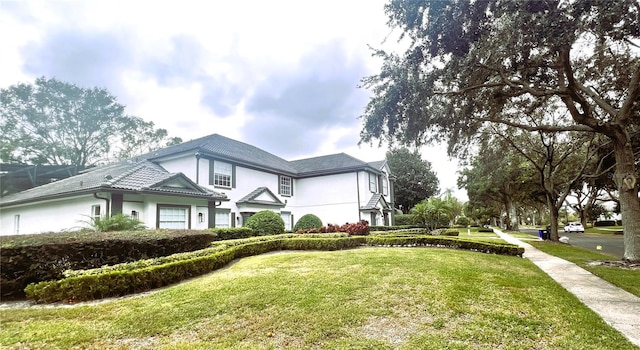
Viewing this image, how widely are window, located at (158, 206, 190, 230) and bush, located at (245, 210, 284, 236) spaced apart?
3337 millimetres

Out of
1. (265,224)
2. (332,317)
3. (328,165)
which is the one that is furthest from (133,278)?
(328,165)

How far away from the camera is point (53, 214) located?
1532cm

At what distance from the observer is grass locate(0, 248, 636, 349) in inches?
172

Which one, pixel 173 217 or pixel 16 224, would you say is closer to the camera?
pixel 173 217

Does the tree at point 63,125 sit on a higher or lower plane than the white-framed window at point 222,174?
higher

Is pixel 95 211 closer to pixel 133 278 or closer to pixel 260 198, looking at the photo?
pixel 133 278

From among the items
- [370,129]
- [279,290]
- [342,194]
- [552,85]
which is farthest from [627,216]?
[342,194]

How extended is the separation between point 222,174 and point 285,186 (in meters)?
7.59

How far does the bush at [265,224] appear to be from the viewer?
17.4 m

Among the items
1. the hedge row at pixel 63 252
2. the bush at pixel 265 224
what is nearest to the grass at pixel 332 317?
the hedge row at pixel 63 252

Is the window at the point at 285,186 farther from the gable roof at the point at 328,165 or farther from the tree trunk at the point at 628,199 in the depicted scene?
the tree trunk at the point at 628,199

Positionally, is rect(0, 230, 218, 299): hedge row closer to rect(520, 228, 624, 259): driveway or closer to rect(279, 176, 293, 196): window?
rect(279, 176, 293, 196): window

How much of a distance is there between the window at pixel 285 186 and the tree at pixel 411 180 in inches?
912

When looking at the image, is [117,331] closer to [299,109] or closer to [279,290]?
[279,290]
